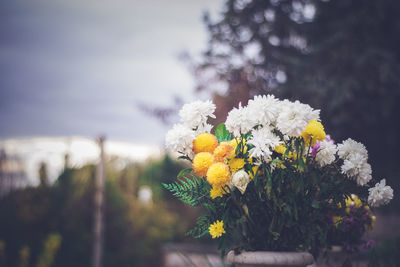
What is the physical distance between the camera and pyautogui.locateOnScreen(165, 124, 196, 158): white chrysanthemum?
1.37 meters

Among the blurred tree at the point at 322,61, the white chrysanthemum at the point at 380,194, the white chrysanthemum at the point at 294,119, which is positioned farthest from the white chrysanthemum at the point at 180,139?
the blurred tree at the point at 322,61

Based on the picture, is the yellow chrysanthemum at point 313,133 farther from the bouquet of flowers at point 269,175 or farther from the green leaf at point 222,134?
the green leaf at point 222,134

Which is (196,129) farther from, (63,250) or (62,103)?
(62,103)

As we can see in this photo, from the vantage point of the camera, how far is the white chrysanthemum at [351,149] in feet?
4.57

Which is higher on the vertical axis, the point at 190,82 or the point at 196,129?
the point at 190,82

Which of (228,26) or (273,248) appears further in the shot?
(228,26)

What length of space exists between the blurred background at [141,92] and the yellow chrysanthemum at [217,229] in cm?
377

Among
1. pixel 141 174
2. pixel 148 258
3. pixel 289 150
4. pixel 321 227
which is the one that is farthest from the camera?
pixel 141 174

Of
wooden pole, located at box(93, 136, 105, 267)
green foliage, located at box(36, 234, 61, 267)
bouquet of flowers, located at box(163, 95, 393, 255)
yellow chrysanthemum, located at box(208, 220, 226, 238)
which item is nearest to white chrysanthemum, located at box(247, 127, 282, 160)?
bouquet of flowers, located at box(163, 95, 393, 255)

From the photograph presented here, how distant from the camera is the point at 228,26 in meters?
8.02

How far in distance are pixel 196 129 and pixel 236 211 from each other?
0.41m

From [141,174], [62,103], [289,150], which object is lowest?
[289,150]

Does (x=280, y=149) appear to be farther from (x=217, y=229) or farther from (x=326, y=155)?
(x=217, y=229)

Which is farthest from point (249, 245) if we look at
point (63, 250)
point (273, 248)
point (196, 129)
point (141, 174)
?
point (141, 174)
